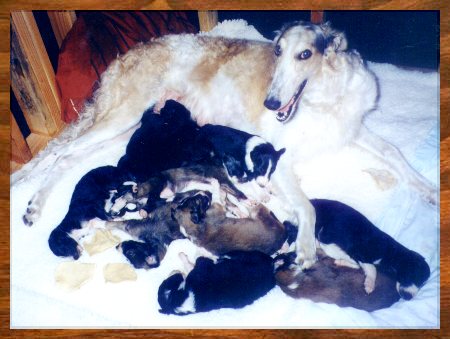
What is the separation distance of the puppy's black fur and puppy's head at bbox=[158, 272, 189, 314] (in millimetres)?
496

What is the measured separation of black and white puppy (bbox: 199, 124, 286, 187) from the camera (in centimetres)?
208

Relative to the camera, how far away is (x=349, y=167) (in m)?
2.16

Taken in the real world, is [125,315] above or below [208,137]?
below

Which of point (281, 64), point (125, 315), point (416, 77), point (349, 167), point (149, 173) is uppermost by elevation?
point (281, 64)

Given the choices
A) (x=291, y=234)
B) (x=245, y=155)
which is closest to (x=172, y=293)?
(x=291, y=234)

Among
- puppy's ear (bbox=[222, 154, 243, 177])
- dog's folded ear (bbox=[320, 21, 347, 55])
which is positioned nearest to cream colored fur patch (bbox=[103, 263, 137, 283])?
puppy's ear (bbox=[222, 154, 243, 177])

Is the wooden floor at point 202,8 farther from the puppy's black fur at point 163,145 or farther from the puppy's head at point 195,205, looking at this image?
the puppy's head at point 195,205

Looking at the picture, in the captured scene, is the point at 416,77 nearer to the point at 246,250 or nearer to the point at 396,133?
the point at 396,133

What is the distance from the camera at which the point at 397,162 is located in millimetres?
2148

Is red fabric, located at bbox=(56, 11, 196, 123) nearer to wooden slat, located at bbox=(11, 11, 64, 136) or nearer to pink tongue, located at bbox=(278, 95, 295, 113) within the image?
wooden slat, located at bbox=(11, 11, 64, 136)

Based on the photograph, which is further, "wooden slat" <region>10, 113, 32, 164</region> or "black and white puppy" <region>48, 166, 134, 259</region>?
"wooden slat" <region>10, 113, 32, 164</region>

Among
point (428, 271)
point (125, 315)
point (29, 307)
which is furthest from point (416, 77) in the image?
point (29, 307)

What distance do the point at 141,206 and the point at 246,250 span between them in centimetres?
54

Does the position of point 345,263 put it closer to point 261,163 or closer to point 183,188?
point 261,163
